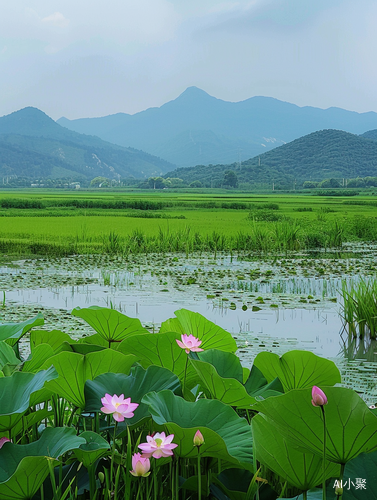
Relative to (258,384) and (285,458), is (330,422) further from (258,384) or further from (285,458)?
(258,384)

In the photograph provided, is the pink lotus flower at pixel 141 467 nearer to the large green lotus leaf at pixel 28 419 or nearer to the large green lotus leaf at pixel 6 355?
the large green lotus leaf at pixel 28 419

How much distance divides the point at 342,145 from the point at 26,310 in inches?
1216

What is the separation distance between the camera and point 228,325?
3.46 meters

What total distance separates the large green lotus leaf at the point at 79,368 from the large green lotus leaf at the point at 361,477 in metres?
0.40

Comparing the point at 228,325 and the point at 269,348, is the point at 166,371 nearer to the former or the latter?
the point at 269,348

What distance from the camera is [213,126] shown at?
148m

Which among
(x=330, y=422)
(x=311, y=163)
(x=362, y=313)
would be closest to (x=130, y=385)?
(x=330, y=422)

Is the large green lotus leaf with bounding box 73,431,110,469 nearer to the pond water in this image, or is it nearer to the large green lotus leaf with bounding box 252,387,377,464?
the large green lotus leaf with bounding box 252,387,377,464

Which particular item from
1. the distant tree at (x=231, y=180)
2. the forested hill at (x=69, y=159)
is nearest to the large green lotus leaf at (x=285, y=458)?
the distant tree at (x=231, y=180)

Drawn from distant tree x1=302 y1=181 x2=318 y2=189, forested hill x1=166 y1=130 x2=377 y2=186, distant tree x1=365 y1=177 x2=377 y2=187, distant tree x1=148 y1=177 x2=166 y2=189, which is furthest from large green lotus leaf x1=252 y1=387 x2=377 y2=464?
distant tree x1=148 y1=177 x2=166 y2=189

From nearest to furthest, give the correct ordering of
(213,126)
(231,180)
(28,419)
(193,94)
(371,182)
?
1. (28,419)
2. (371,182)
3. (231,180)
4. (213,126)
5. (193,94)

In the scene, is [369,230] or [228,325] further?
[369,230]

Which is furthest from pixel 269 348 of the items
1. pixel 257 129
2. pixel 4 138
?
pixel 257 129

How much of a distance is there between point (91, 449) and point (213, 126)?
152 m
